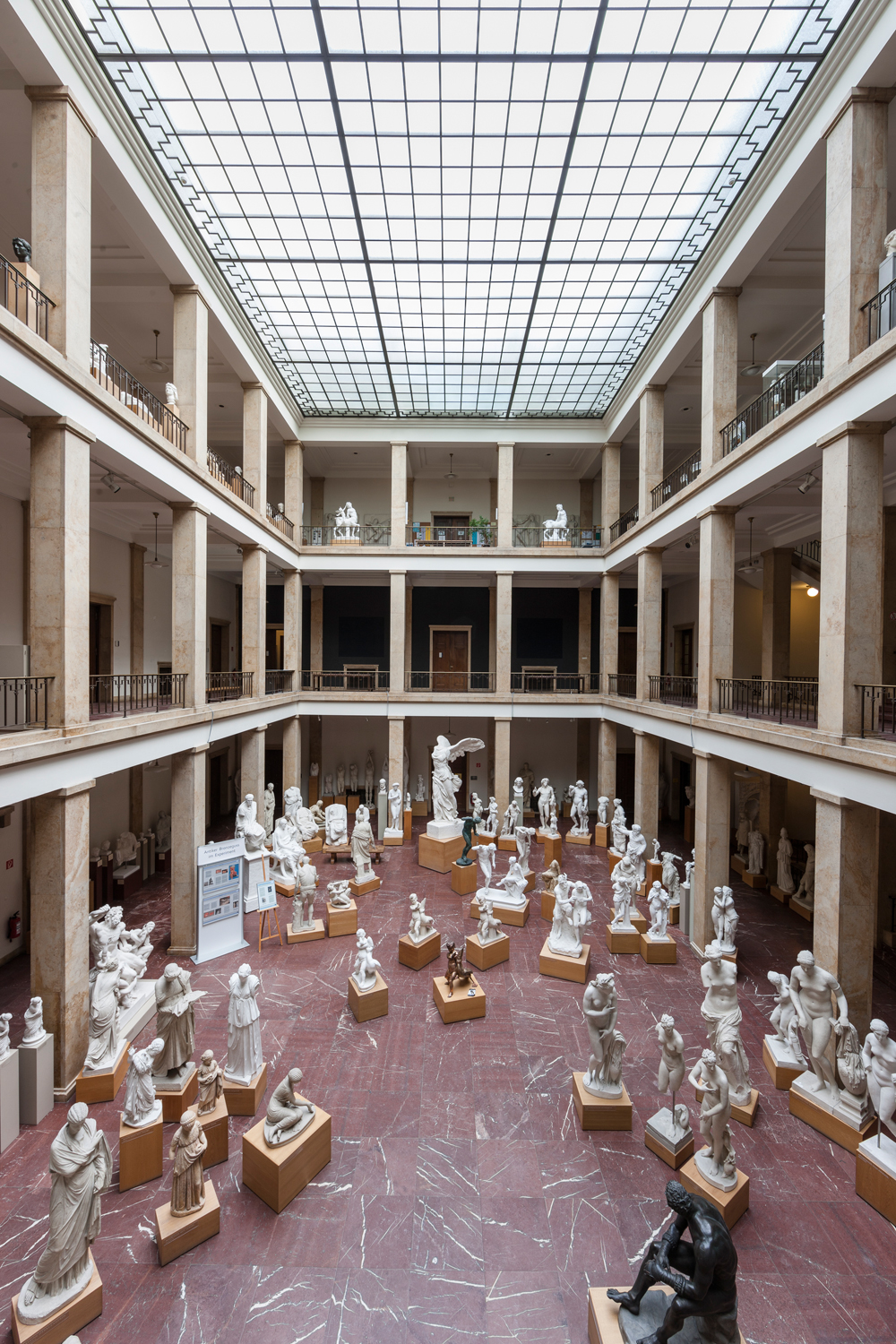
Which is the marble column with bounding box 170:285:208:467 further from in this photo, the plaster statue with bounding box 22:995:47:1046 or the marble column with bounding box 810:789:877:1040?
the marble column with bounding box 810:789:877:1040

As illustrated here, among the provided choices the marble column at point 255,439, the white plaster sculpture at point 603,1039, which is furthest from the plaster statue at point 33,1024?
the marble column at point 255,439

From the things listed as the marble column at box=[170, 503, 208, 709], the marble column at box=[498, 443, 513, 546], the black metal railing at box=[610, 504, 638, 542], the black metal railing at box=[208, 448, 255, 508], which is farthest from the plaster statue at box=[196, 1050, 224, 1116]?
the black metal railing at box=[610, 504, 638, 542]

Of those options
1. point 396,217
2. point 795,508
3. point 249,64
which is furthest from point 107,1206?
point 795,508

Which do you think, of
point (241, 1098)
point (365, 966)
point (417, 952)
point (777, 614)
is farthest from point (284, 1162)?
point (777, 614)

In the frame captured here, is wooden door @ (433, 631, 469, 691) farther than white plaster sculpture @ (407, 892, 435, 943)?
Yes

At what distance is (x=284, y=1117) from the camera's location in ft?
19.0

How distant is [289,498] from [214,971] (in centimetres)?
1249

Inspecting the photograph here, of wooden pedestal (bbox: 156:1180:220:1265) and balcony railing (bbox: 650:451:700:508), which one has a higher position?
balcony railing (bbox: 650:451:700:508)

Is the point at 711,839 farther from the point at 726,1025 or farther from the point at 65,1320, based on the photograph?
the point at 65,1320

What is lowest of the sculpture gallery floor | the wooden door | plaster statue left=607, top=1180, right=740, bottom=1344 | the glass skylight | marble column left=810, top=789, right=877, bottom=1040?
the sculpture gallery floor

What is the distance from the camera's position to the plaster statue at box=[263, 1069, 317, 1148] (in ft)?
18.7

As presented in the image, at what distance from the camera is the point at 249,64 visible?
7688 mm

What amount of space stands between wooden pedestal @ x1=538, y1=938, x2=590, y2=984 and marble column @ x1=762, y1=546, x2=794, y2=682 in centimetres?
883

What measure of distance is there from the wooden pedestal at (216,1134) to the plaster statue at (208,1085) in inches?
2.0
